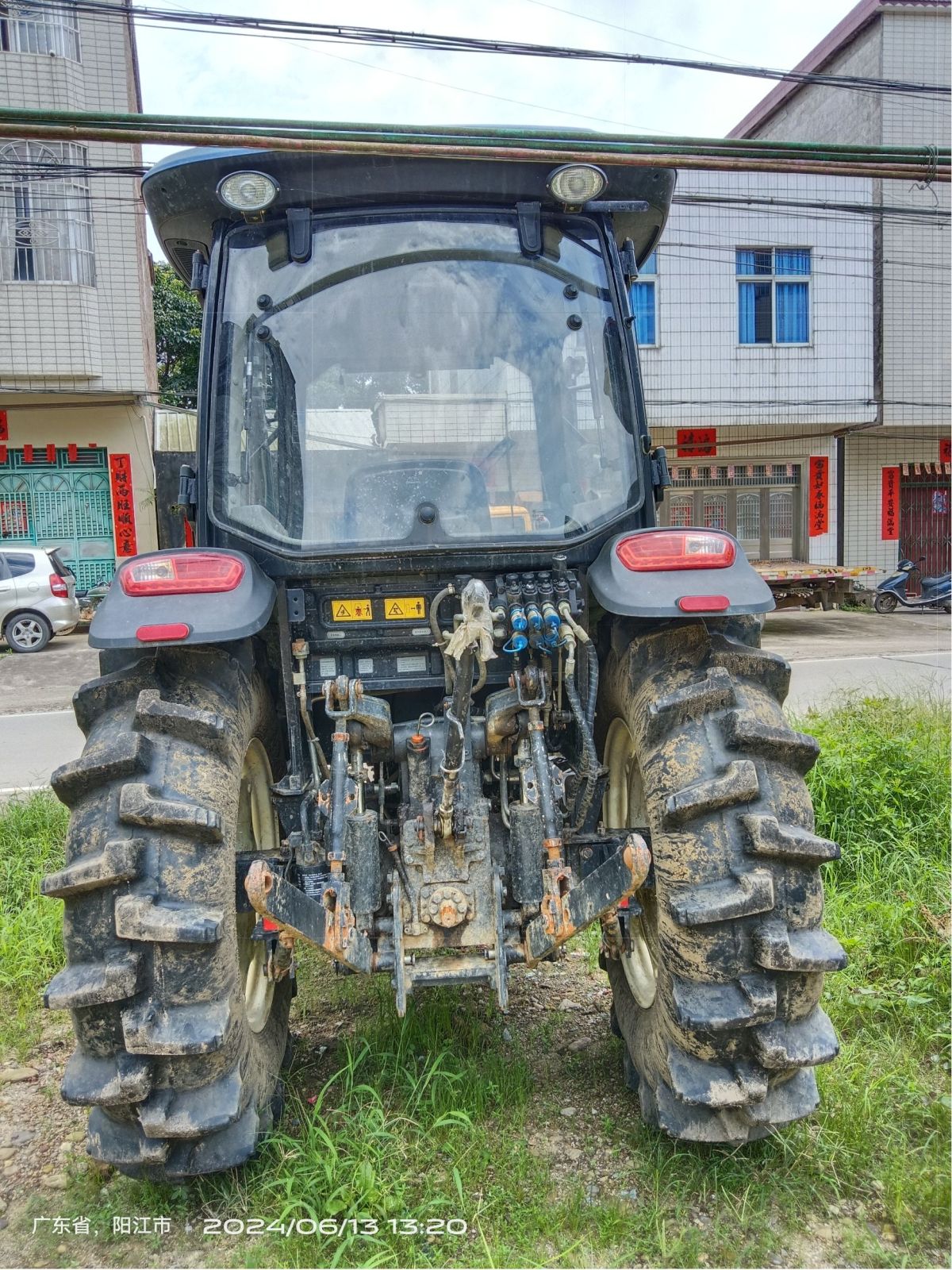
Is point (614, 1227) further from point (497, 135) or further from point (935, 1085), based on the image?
point (497, 135)

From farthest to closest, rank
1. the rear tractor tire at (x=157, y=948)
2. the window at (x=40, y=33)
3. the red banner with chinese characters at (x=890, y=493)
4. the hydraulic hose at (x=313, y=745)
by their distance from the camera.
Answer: the red banner with chinese characters at (x=890, y=493)
the window at (x=40, y=33)
the hydraulic hose at (x=313, y=745)
the rear tractor tire at (x=157, y=948)

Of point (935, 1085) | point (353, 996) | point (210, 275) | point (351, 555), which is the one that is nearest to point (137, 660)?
point (351, 555)

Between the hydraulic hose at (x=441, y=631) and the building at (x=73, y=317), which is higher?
the building at (x=73, y=317)

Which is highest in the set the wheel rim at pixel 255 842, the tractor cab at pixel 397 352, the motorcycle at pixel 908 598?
the tractor cab at pixel 397 352

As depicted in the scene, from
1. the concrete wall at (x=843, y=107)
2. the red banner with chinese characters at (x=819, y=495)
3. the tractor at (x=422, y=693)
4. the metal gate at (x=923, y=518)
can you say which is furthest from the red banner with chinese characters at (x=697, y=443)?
the tractor at (x=422, y=693)

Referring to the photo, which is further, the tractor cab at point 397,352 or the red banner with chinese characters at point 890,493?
the red banner with chinese characters at point 890,493

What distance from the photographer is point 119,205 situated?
1323 cm

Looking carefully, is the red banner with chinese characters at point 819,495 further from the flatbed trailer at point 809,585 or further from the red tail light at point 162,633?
the red tail light at point 162,633

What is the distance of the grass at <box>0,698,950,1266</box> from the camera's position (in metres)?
2.08

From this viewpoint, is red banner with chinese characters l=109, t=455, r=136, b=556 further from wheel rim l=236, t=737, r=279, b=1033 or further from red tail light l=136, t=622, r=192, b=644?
red tail light l=136, t=622, r=192, b=644

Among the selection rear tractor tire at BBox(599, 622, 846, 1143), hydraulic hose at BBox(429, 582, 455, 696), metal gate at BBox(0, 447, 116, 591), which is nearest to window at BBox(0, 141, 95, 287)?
metal gate at BBox(0, 447, 116, 591)

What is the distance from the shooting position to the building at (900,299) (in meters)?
15.5

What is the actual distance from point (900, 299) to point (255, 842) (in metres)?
17.0

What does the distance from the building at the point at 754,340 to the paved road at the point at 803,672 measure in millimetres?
2755
